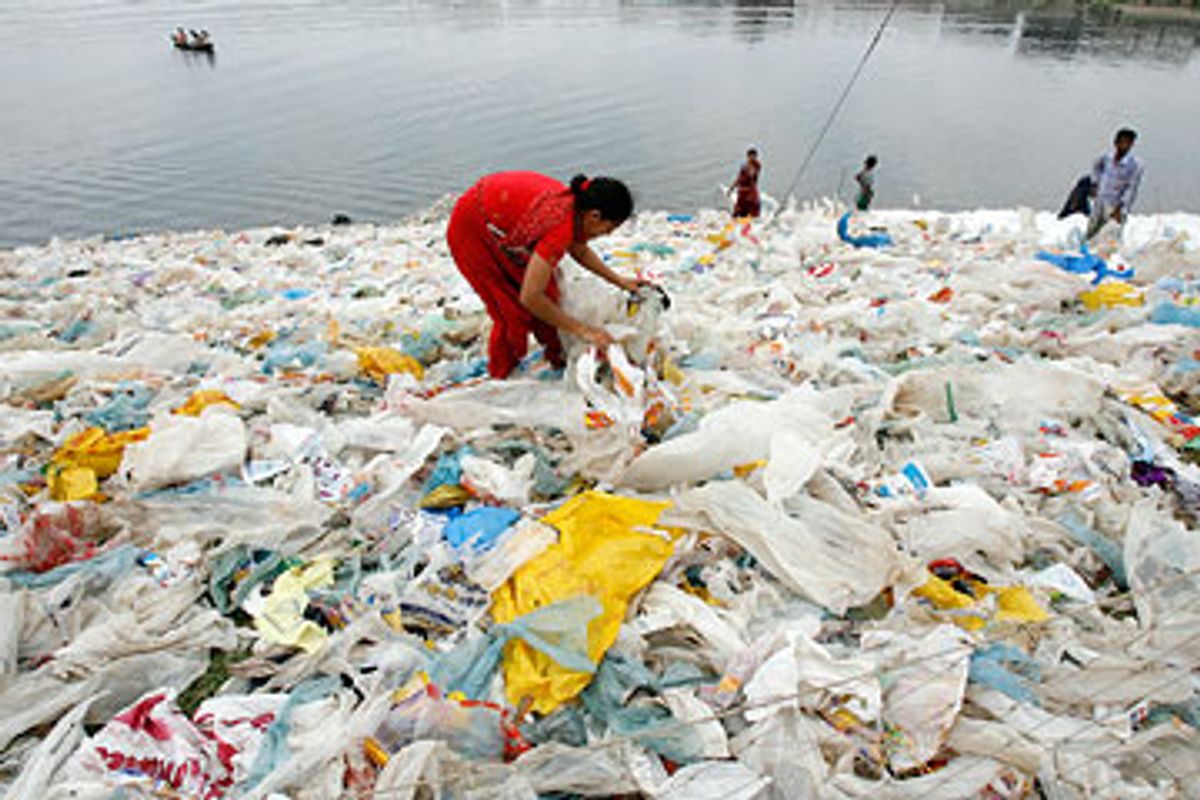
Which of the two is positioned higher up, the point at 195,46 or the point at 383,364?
the point at 195,46

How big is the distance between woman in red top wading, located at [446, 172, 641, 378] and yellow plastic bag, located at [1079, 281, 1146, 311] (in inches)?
122

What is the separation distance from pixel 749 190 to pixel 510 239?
7.19m

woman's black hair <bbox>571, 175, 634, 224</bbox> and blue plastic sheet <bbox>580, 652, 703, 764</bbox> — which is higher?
woman's black hair <bbox>571, 175, 634, 224</bbox>

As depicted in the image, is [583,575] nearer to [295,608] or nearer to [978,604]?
[295,608]

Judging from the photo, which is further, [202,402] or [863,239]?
[863,239]

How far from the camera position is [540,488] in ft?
8.95

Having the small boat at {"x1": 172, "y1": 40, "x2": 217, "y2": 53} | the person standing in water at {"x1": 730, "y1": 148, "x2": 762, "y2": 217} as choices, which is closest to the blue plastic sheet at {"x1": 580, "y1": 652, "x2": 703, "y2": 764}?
the person standing in water at {"x1": 730, "y1": 148, "x2": 762, "y2": 217}

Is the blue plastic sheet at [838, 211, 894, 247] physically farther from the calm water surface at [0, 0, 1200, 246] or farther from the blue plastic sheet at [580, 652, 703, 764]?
the calm water surface at [0, 0, 1200, 246]

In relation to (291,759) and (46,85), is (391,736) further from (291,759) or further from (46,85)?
(46,85)

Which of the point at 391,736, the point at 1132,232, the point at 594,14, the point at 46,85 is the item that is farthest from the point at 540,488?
the point at 594,14

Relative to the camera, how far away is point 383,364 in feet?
12.6

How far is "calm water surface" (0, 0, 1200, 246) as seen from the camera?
13.7 metres


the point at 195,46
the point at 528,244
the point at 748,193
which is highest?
the point at 195,46

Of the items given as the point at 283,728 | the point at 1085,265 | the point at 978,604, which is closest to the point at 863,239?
the point at 1085,265
